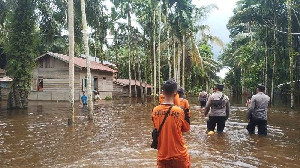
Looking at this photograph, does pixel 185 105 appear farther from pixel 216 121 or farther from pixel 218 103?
pixel 216 121

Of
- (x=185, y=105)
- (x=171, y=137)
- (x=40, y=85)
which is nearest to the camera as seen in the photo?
(x=171, y=137)

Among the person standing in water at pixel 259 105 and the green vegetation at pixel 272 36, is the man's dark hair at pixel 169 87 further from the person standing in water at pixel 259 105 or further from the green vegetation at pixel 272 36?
the green vegetation at pixel 272 36

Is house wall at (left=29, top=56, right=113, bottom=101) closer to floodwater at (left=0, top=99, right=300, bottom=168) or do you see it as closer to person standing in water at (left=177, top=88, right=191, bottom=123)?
floodwater at (left=0, top=99, right=300, bottom=168)

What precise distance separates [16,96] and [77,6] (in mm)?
8229

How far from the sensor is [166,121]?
383 cm

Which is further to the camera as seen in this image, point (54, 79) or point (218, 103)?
point (54, 79)

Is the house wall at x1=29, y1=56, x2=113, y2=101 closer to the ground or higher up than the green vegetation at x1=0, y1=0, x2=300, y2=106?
closer to the ground

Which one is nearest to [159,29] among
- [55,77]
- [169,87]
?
[55,77]

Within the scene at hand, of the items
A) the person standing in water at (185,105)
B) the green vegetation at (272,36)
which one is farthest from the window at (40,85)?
the person standing in water at (185,105)

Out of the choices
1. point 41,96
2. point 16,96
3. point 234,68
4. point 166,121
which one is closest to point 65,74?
point 41,96

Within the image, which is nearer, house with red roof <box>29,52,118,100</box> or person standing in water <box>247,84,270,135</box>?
person standing in water <box>247,84,270,135</box>

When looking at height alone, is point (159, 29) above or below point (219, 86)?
above

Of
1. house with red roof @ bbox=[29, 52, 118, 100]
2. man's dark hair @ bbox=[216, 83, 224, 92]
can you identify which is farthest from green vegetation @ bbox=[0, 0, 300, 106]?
man's dark hair @ bbox=[216, 83, 224, 92]

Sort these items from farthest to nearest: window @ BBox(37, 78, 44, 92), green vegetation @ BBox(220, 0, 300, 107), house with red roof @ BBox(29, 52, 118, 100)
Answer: window @ BBox(37, 78, 44, 92) < house with red roof @ BBox(29, 52, 118, 100) < green vegetation @ BBox(220, 0, 300, 107)
